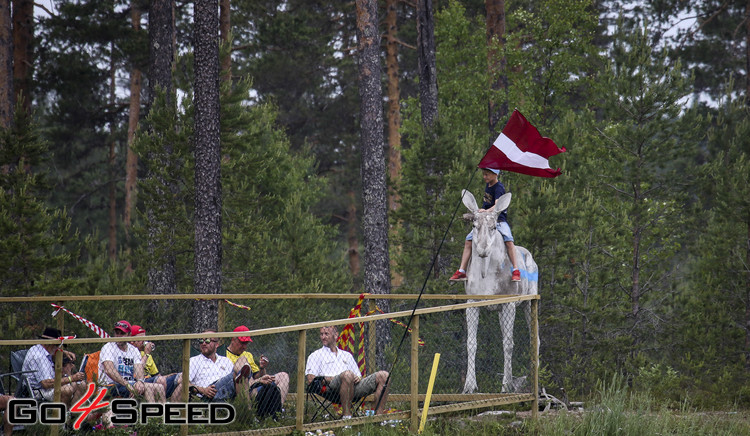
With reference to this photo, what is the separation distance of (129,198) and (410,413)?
73.3 ft

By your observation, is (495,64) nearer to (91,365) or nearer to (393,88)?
(393,88)

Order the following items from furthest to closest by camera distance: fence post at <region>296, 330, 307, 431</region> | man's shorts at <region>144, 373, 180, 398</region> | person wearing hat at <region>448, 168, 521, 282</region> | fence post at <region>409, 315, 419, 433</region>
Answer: person wearing hat at <region>448, 168, 521, 282</region> → man's shorts at <region>144, 373, 180, 398</region> → fence post at <region>409, 315, 419, 433</region> → fence post at <region>296, 330, 307, 431</region>

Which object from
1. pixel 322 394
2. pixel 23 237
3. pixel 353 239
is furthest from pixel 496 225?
pixel 353 239

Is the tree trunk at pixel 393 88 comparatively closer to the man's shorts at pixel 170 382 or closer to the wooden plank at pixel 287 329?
the wooden plank at pixel 287 329

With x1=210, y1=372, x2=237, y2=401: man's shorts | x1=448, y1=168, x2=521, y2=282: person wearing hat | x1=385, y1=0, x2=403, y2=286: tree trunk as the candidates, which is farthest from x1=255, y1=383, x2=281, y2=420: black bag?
x1=385, y1=0, x2=403, y2=286: tree trunk

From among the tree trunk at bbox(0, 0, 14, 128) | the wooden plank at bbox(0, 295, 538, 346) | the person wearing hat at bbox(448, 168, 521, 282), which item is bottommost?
the wooden plank at bbox(0, 295, 538, 346)

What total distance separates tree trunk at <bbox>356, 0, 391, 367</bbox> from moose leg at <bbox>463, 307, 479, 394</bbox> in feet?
16.7

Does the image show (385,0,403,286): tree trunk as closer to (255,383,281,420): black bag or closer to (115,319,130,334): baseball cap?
(115,319,130,334): baseball cap

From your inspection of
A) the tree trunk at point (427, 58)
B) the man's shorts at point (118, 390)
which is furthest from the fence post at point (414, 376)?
the tree trunk at point (427, 58)

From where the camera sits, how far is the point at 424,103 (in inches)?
818

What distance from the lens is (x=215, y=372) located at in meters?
9.12

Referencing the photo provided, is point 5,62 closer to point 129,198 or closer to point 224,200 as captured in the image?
point 224,200

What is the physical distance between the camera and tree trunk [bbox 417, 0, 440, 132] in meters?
20.1

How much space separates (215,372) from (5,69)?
13.1 metres
